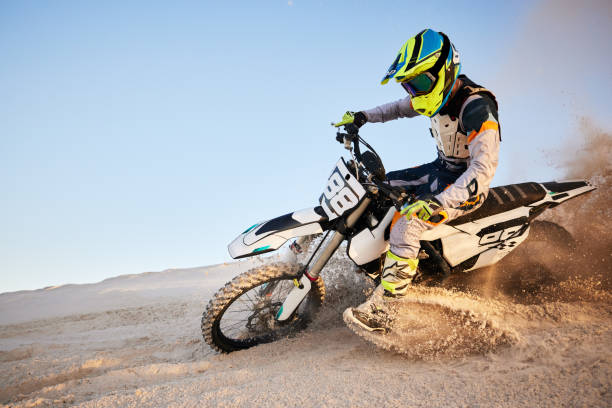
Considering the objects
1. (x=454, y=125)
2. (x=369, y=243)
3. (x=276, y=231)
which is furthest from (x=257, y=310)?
(x=454, y=125)

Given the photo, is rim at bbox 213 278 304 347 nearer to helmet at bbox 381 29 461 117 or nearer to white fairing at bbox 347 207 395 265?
white fairing at bbox 347 207 395 265

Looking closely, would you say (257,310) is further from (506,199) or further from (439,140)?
(506,199)

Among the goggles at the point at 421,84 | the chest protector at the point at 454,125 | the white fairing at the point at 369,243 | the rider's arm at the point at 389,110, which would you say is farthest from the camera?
the rider's arm at the point at 389,110

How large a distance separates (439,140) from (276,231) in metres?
1.59

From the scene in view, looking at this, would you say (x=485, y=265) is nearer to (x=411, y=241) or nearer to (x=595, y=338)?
(x=595, y=338)

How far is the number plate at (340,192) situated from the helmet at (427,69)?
75cm

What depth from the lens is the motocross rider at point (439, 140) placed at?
2.35 m

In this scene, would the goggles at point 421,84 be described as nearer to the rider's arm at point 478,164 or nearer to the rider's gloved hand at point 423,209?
the rider's arm at point 478,164

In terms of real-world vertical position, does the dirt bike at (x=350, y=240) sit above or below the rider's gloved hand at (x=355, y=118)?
below

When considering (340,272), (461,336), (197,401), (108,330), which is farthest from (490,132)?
(108,330)

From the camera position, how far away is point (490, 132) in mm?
2383

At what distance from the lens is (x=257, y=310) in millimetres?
3162

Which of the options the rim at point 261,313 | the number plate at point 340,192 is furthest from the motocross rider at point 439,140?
the rim at point 261,313

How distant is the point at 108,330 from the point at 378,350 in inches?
148
